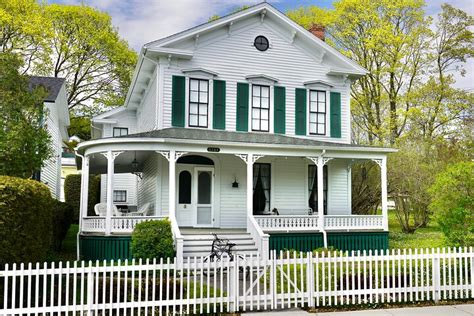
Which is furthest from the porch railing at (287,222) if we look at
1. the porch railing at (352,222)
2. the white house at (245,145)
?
the porch railing at (352,222)

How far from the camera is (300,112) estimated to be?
17969 millimetres

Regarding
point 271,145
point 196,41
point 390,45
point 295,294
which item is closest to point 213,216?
point 271,145

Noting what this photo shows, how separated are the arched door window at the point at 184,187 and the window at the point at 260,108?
3.21 metres

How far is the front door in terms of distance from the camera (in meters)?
16.2

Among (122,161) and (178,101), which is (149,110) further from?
(178,101)

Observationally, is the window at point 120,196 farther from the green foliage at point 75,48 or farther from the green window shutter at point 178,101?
the green foliage at point 75,48

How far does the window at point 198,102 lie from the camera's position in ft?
54.8

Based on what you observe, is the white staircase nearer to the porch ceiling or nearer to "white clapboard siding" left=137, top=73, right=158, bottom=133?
the porch ceiling

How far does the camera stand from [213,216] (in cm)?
1628

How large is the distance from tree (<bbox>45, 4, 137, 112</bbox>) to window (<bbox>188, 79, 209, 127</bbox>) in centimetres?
2110

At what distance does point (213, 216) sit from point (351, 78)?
816cm

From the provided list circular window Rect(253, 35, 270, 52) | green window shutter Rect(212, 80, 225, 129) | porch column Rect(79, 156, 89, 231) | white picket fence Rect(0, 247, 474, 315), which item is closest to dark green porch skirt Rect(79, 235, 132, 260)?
porch column Rect(79, 156, 89, 231)

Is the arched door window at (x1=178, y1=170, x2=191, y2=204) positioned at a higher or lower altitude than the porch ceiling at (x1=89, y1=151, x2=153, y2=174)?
lower

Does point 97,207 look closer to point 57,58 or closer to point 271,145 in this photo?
point 271,145
